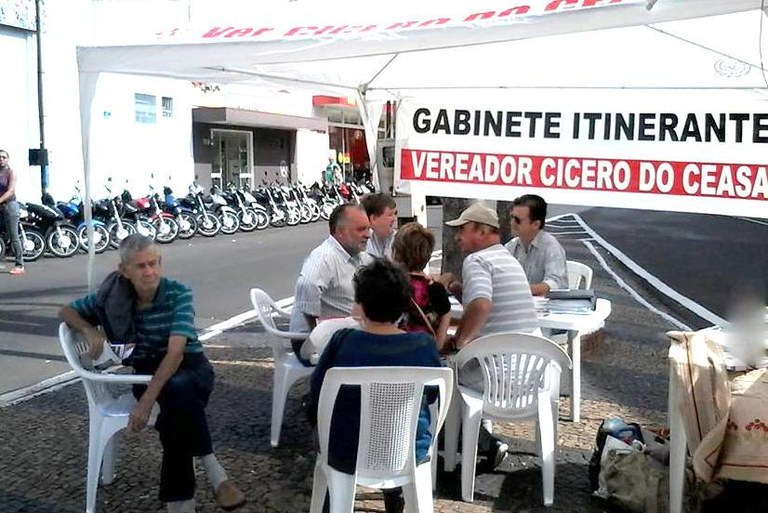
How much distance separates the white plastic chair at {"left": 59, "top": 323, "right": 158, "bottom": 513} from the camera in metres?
3.78

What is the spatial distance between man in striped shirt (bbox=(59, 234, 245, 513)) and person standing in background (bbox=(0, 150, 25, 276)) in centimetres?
883

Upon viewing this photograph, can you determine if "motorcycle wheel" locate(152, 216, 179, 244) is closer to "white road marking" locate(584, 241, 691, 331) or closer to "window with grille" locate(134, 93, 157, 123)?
"window with grille" locate(134, 93, 157, 123)

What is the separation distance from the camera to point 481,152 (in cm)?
564

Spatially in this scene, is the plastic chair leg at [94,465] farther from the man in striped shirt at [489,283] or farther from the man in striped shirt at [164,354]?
the man in striped shirt at [489,283]

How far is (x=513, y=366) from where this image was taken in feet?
13.5

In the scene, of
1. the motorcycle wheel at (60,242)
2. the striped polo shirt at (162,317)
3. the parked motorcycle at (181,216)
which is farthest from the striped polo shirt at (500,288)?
the parked motorcycle at (181,216)

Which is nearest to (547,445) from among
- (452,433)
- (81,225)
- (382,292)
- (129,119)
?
(452,433)

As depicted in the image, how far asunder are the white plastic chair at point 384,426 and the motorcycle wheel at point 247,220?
15.8 m

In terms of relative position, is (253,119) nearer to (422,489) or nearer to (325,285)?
(325,285)

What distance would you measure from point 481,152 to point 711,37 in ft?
5.53

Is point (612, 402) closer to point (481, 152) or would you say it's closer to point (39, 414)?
point (481, 152)

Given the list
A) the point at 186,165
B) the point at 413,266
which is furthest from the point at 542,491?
the point at 186,165

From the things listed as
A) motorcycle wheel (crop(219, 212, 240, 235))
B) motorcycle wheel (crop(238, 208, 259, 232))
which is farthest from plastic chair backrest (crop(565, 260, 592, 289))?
motorcycle wheel (crop(238, 208, 259, 232))

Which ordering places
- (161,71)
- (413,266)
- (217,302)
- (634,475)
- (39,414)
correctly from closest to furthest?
1. (634,475)
2. (413,266)
3. (161,71)
4. (39,414)
5. (217,302)
